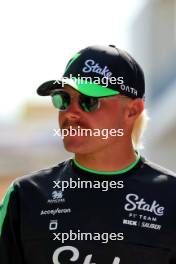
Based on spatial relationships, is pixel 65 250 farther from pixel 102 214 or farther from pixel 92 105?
pixel 92 105

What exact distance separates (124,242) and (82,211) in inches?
7.1

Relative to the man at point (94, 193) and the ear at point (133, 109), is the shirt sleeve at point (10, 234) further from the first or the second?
the ear at point (133, 109)

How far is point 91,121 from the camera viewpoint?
7.78ft

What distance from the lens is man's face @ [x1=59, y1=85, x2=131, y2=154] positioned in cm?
232

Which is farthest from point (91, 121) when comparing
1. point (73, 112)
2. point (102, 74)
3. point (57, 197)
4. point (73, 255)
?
point (73, 255)

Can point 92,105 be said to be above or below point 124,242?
above

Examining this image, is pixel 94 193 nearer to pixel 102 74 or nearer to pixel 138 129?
pixel 138 129

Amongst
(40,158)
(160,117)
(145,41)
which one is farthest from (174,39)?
(40,158)

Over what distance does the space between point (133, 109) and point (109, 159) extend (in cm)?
21

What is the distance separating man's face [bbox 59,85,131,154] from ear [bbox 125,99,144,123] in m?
0.04

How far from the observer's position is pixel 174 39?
565 inches

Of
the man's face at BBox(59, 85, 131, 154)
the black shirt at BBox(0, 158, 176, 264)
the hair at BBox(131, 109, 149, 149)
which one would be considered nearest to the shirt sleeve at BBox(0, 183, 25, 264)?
the black shirt at BBox(0, 158, 176, 264)

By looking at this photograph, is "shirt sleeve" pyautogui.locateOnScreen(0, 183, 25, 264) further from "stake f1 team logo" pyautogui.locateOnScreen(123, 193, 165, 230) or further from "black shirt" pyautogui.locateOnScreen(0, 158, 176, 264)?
"stake f1 team logo" pyautogui.locateOnScreen(123, 193, 165, 230)

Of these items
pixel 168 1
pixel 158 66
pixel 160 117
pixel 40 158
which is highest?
pixel 168 1
